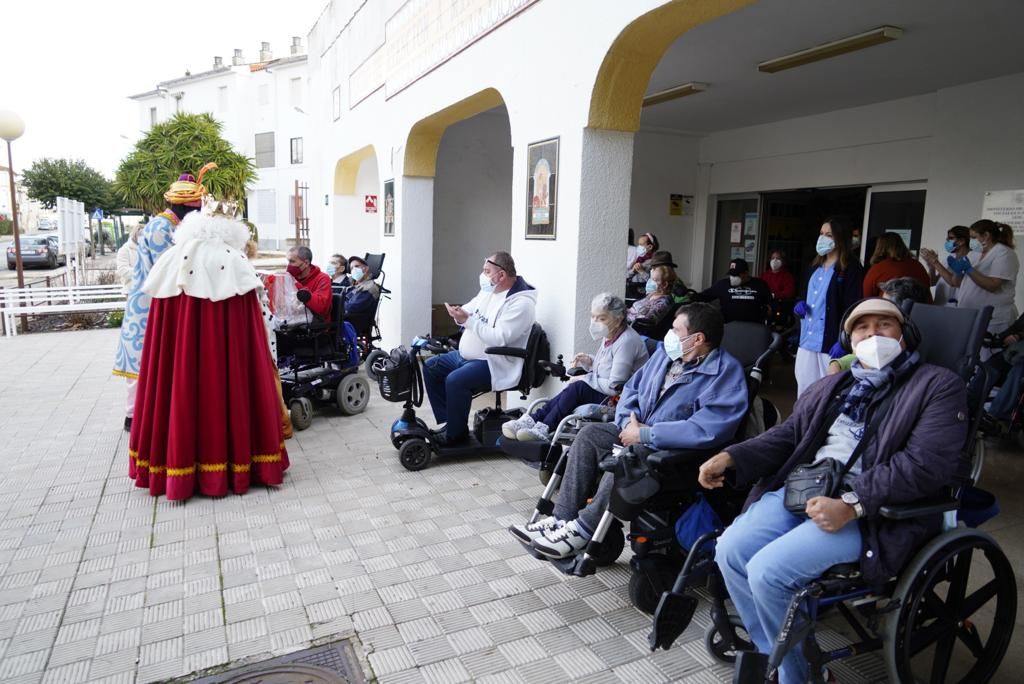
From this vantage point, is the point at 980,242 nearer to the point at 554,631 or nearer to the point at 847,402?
the point at 847,402

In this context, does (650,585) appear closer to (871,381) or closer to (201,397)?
(871,381)

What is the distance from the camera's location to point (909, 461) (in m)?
2.07

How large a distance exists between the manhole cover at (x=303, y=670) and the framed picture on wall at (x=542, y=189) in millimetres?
3028

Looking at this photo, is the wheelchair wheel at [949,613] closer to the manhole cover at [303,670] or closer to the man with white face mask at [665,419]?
the man with white face mask at [665,419]

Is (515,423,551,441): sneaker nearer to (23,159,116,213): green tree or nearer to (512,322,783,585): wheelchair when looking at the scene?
(512,322,783,585): wheelchair

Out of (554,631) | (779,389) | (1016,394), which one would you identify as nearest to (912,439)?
(554,631)

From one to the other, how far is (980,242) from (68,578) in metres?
6.35

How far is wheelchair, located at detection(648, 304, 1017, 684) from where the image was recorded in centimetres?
201

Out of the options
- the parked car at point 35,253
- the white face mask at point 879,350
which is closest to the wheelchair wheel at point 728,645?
the white face mask at point 879,350

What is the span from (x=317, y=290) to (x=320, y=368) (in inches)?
27.4

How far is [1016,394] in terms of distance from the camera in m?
4.96

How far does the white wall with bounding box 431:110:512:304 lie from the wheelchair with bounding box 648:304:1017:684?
8.12 meters

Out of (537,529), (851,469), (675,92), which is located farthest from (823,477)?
(675,92)

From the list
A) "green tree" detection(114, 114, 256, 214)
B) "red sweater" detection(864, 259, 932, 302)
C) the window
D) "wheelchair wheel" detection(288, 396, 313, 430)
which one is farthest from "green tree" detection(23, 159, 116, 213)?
"red sweater" detection(864, 259, 932, 302)
